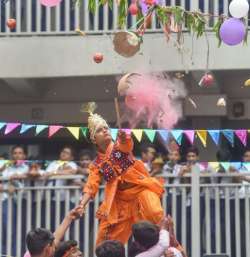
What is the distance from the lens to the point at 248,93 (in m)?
12.1

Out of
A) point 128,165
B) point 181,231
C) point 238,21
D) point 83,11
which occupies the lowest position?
point 181,231

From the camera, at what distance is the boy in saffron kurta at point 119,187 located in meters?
7.46

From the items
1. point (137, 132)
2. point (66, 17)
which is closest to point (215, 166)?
point (137, 132)

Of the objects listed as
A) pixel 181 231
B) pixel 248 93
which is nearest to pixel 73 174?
pixel 181 231

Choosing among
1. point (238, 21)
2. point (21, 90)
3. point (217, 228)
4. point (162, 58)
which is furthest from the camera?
point (21, 90)

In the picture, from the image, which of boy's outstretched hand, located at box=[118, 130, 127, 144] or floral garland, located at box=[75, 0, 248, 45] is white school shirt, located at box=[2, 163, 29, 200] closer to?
boy's outstretched hand, located at box=[118, 130, 127, 144]

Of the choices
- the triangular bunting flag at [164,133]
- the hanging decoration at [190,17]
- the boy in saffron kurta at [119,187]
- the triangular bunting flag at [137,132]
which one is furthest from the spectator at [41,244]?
the triangular bunting flag at [164,133]

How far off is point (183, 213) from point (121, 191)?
175 cm

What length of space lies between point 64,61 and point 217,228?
3305 mm

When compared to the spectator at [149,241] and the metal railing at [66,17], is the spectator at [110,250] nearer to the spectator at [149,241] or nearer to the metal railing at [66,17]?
the spectator at [149,241]

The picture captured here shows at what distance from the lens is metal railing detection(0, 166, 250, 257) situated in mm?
9164

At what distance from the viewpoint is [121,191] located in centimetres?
764

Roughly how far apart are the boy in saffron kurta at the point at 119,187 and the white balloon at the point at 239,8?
4.98ft

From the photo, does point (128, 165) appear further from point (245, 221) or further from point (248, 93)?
point (248, 93)
